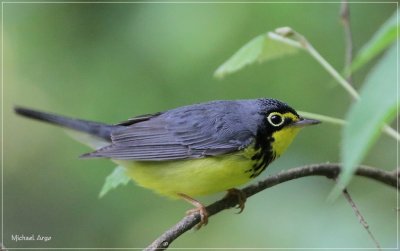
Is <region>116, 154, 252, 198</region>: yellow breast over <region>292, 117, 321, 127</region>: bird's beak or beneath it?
beneath

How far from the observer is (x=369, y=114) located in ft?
3.35

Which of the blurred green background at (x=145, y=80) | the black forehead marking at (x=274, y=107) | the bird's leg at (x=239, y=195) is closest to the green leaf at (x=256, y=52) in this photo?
the black forehead marking at (x=274, y=107)

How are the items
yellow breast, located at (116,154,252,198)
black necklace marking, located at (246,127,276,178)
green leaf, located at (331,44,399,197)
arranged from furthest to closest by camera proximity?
black necklace marking, located at (246,127,276,178) → yellow breast, located at (116,154,252,198) → green leaf, located at (331,44,399,197)

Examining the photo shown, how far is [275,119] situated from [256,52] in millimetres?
617

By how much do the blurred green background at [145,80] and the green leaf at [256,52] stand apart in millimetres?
1296

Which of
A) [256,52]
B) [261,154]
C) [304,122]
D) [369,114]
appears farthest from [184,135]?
[369,114]

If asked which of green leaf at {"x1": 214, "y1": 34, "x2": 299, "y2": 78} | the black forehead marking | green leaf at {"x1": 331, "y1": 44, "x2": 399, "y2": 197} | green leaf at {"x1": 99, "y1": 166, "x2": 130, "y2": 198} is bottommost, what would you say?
green leaf at {"x1": 99, "y1": 166, "x2": 130, "y2": 198}

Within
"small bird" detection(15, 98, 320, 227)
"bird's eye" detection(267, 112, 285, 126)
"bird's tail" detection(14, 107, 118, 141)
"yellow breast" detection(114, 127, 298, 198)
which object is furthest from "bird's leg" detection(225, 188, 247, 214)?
"bird's tail" detection(14, 107, 118, 141)

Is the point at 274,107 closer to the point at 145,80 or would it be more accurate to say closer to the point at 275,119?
the point at 275,119

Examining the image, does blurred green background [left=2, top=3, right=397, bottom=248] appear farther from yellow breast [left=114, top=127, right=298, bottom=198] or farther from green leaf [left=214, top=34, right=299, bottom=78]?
green leaf [left=214, top=34, right=299, bottom=78]

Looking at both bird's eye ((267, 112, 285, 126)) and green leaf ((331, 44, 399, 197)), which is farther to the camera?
bird's eye ((267, 112, 285, 126))

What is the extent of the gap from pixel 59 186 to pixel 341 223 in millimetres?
4557

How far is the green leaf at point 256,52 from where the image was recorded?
11.0 feet

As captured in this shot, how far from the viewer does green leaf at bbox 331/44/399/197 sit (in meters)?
0.99
